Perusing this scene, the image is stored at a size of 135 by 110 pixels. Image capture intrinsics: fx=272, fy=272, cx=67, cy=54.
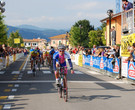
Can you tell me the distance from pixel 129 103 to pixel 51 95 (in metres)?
2.82

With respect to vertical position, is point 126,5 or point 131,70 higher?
point 126,5

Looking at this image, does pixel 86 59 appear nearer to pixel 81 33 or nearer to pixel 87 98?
pixel 87 98

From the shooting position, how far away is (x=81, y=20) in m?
93.4

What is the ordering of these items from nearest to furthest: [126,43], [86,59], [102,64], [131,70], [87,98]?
[87,98] → [131,70] → [126,43] → [102,64] → [86,59]

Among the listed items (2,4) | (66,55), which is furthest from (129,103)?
(2,4)

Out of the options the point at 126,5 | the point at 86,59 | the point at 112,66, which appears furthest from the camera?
the point at 86,59

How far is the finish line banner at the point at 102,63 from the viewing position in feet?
54.4

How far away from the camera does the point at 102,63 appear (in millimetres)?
20031

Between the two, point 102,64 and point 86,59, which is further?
point 86,59

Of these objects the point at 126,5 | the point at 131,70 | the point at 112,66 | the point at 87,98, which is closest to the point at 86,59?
the point at 112,66

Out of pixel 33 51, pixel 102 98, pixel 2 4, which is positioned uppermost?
pixel 2 4

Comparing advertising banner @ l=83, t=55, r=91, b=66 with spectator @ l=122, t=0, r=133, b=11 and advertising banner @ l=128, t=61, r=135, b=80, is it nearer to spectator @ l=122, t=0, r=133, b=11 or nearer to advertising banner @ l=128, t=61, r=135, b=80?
spectator @ l=122, t=0, r=133, b=11

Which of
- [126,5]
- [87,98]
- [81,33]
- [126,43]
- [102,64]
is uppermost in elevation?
[81,33]

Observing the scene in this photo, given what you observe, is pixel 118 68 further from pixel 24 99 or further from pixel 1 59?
pixel 1 59
